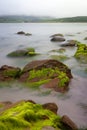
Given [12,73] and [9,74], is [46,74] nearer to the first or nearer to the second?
[12,73]

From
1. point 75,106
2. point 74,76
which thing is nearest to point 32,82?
point 74,76

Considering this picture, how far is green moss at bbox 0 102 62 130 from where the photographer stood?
9.34m

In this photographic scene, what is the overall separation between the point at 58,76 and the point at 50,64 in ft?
9.17

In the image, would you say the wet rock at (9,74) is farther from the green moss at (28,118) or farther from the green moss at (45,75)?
the green moss at (28,118)

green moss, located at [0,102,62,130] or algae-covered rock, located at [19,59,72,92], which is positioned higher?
green moss, located at [0,102,62,130]

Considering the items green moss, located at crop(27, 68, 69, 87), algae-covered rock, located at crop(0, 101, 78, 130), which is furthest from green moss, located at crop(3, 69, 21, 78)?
algae-covered rock, located at crop(0, 101, 78, 130)

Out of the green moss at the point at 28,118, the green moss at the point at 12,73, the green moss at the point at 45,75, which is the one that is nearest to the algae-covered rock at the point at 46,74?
the green moss at the point at 45,75

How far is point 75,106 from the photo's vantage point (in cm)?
1455

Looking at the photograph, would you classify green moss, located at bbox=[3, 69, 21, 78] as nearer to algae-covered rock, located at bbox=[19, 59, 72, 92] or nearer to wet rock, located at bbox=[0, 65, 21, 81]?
wet rock, located at bbox=[0, 65, 21, 81]

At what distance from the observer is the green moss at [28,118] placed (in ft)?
30.6

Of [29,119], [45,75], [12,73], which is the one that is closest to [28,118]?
[29,119]

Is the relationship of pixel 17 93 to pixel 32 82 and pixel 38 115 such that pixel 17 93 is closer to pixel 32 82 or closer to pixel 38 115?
pixel 32 82

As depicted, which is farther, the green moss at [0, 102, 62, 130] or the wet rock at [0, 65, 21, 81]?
the wet rock at [0, 65, 21, 81]

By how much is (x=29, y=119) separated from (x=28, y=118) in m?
0.05
